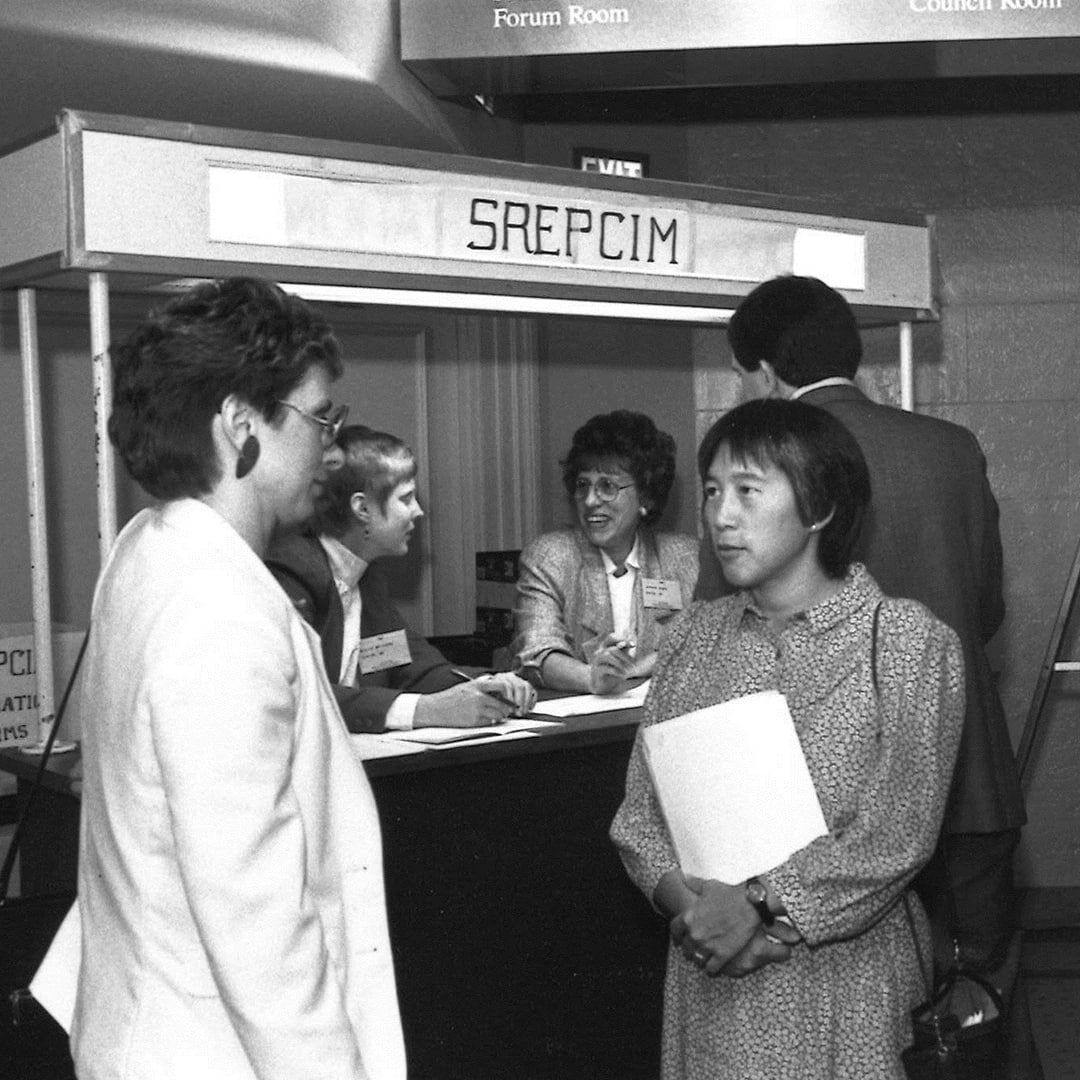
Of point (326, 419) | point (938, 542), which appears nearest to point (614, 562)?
point (938, 542)

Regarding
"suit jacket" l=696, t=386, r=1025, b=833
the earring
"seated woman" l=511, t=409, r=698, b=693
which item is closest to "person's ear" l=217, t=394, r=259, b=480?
the earring

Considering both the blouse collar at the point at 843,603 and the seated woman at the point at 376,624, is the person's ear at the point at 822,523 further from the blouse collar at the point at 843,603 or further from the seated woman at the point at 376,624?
the seated woman at the point at 376,624

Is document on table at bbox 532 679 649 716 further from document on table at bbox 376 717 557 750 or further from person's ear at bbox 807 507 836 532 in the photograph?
person's ear at bbox 807 507 836 532

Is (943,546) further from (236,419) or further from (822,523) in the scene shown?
(236,419)

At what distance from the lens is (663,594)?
12.0 ft

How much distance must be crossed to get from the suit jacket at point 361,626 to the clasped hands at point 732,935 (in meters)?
0.80

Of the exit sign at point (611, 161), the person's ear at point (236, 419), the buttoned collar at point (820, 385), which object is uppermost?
the exit sign at point (611, 161)

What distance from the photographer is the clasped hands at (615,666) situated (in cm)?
333

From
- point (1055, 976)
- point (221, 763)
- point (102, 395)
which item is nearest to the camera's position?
point (221, 763)

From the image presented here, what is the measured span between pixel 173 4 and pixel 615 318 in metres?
1.24

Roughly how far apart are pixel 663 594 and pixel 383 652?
81 centimetres

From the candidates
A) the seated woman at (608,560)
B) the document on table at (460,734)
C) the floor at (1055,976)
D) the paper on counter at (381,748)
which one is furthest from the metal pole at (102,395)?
the floor at (1055,976)

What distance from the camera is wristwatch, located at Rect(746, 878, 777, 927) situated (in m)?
1.90

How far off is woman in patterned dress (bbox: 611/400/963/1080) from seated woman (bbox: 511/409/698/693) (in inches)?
63.8
